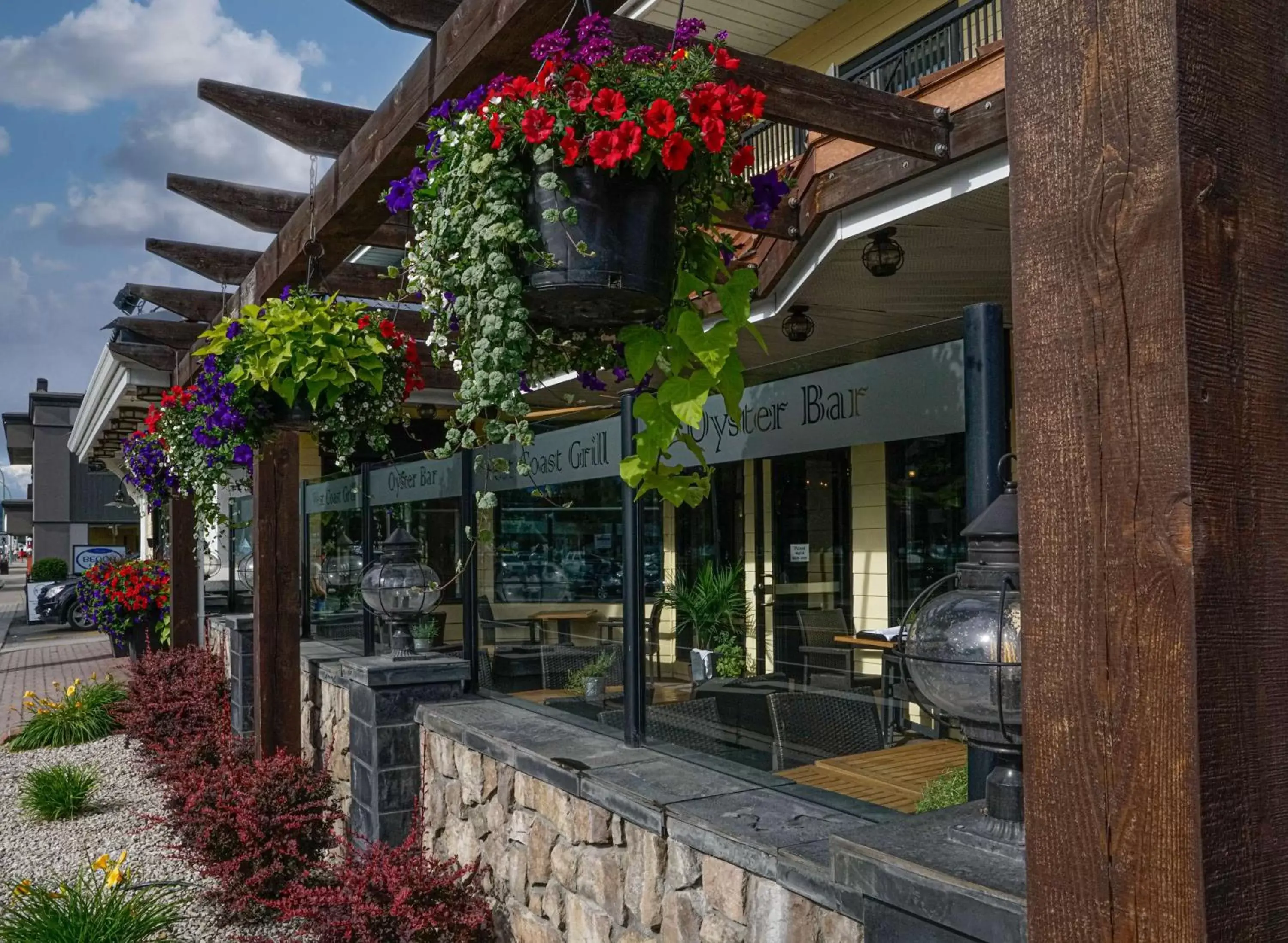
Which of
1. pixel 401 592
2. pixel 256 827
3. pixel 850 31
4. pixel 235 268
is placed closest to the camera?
pixel 256 827

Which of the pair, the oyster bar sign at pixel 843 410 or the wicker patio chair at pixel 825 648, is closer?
the oyster bar sign at pixel 843 410

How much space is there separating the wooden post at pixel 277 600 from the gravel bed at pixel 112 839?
72 cm

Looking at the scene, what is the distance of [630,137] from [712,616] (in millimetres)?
2092

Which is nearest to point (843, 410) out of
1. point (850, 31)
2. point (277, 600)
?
point (277, 600)

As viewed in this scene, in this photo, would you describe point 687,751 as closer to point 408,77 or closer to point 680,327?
point 680,327

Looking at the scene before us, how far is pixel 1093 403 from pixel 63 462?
36.9 metres

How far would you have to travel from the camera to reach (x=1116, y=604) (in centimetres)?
115

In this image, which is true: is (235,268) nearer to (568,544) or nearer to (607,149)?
(568,544)

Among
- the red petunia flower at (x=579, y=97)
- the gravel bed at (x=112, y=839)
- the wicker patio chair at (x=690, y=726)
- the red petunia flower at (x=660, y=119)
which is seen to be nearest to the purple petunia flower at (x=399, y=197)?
the red petunia flower at (x=579, y=97)

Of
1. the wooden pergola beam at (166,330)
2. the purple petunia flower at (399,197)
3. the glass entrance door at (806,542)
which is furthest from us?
the wooden pergola beam at (166,330)

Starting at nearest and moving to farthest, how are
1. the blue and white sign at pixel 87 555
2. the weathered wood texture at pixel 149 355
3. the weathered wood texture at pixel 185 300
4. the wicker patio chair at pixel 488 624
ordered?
the wicker patio chair at pixel 488 624, the weathered wood texture at pixel 185 300, the weathered wood texture at pixel 149 355, the blue and white sign at pixel 87 555

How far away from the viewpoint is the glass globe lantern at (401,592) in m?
5.13

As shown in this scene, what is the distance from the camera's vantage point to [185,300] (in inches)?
272

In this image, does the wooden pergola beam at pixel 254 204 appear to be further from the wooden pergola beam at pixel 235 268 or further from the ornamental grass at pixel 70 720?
the ornamental grass at pixel 70 720
